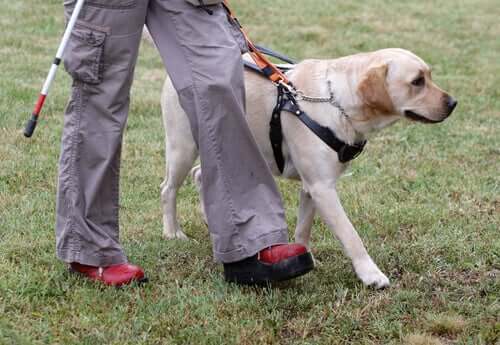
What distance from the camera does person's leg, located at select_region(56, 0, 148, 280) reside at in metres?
3.57

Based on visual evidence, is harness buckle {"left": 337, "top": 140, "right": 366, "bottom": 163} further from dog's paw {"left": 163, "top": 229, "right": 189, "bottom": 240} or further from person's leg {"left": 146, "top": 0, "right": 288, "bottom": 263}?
dog's paw {"left": 163, "top": 229, "right": 189, "bottom": 240}

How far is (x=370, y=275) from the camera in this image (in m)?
4.00

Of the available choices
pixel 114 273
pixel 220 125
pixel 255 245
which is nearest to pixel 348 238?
pixel 255 245

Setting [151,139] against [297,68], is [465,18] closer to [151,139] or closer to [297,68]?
[151,139]

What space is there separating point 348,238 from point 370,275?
20 centimetres

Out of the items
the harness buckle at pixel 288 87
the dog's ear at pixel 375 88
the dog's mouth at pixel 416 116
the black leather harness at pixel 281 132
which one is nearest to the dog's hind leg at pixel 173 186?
the black leather harness at pixel 281 132

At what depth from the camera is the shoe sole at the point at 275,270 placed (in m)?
3.76

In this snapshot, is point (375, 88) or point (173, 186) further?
point (173, 186)

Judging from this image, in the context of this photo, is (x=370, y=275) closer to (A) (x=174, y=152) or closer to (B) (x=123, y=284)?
(B) (x=123, y=284)

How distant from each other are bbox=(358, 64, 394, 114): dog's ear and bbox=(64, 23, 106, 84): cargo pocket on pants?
1.24 metres

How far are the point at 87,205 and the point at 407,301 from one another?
5.02ft

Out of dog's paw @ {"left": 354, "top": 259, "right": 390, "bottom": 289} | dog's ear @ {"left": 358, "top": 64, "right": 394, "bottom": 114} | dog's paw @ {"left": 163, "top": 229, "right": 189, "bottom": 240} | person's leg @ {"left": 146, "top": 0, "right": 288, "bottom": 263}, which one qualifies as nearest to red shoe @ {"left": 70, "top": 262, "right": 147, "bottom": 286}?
person's leg @ {"left": 146, "top": 0, "right": 288, "bottom": 263}

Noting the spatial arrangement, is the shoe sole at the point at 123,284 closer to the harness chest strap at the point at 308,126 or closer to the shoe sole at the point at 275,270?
A: the shoe sole at the point at 275,270

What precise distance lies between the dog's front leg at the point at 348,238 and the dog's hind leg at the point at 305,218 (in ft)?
1.37
